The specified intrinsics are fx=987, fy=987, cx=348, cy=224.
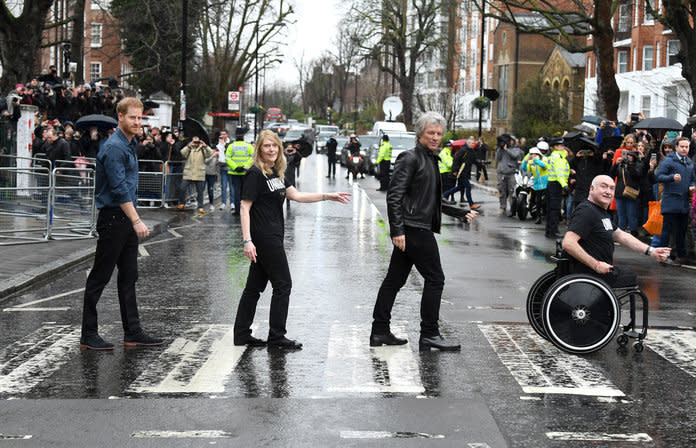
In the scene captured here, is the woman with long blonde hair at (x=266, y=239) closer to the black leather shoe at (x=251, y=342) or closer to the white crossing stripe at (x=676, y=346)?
the black leather shoe at (x=251, y=342)

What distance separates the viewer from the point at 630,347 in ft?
26.9

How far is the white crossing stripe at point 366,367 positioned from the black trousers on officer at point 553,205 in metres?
10.7

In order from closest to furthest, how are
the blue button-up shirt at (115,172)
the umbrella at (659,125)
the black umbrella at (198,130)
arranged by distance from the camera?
the blue button-up shirt at (115,172) → the umbrella at (659,125) → the black umbrella at (198,130)

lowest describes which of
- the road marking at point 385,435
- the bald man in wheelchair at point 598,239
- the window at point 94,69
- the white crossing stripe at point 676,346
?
the road marking at point 385,435

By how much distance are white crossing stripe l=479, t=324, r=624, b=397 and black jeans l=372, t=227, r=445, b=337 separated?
2.03 ft

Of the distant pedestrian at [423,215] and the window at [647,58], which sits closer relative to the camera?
Answer: the distant pedestrian at [423,215]

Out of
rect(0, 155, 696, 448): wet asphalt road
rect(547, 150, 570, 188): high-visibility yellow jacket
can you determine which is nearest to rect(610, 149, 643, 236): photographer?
rect(547, 150, 570, 188): high-visibility yellow jacket

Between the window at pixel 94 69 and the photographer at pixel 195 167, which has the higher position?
the window at pixel 94 69

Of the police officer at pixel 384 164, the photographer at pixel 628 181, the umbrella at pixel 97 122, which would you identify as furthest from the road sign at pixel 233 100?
the photographer at pixel 628 181

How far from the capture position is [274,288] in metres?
7.99

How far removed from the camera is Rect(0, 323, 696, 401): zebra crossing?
6.57 meters

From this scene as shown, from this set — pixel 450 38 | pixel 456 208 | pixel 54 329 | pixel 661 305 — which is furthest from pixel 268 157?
pixel 450 38

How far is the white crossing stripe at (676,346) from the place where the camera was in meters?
7.57

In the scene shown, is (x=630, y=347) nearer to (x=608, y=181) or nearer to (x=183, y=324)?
(x=608, y=181)
